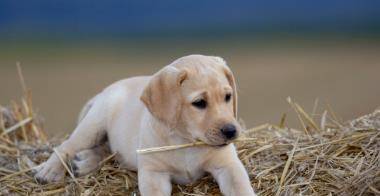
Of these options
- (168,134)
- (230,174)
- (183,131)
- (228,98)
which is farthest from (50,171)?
(228,98)

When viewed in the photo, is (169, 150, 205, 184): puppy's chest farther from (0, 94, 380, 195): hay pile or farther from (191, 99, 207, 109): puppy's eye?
(191, 99, 207, 109): puppy's eye

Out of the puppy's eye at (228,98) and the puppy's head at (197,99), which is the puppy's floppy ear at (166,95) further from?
the puppy's eye at (228,98)

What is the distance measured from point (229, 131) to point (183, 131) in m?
0.53

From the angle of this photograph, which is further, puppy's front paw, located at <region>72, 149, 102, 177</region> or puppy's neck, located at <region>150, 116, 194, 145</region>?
puppy's front paw, located at <region>72, 149, 102, 177</region>

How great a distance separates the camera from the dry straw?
272 inches

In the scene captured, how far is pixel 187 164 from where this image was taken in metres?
7.20

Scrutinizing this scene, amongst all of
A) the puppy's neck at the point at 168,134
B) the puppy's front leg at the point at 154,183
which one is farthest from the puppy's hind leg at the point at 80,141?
the puppy's neck at the point at 168,134

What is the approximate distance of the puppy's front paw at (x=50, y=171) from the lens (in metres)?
7.83

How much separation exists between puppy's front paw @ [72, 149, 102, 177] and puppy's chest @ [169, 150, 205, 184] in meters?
1.05

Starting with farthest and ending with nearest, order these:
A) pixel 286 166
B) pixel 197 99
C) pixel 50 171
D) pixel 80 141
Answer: pixel 80 141 < pixel 50 171 < pixel 286 166 < pixel 197 99

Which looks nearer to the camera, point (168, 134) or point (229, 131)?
point (229, 131)

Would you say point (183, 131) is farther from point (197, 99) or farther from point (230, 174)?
point (230, 174)

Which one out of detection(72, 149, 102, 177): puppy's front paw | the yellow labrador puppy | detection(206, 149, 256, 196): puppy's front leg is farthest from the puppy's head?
detection(72, 149, 102, 177): puppy's front paw

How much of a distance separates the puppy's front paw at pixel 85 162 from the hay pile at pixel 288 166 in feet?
0.44
